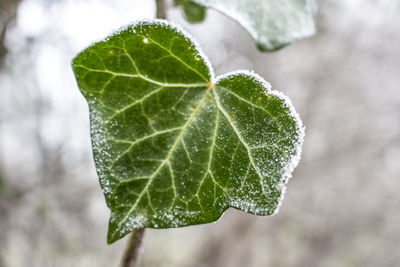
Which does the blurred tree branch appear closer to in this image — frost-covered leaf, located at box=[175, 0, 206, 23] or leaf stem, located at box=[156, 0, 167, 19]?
frost-covered leaf, located at box=[175, 0, 206, 23]

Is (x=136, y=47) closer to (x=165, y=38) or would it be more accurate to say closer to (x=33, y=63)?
(x=165, y=38)

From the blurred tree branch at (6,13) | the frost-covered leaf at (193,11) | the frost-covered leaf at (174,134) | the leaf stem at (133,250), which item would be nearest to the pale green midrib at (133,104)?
the frost-covered leaf at (174,134)

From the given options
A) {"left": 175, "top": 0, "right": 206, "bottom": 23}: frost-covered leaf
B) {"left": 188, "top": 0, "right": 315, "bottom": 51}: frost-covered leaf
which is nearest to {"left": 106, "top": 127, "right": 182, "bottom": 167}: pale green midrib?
{"left": 188, "top": 0, "right": 315, "bottom": 51}: frost-covered leaf

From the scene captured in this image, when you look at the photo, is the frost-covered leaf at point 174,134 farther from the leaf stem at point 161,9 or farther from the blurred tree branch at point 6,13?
the blurred tree branch at point 6,13

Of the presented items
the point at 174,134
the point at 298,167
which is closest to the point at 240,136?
the point at 174,134

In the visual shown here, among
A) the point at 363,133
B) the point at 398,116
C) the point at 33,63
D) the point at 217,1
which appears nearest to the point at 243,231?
the point at 363,133
